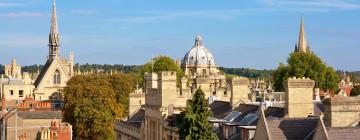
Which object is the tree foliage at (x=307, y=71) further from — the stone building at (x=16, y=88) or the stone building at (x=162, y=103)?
the stone building at (x=16, y=88)

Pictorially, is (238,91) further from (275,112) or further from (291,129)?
(291,129)

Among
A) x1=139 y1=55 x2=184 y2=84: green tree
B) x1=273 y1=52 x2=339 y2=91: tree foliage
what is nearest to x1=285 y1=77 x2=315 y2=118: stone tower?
x1=273 y1=52 x2=339 y2=91: tree foliage

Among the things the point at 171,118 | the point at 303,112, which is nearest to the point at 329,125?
the point at 303,112

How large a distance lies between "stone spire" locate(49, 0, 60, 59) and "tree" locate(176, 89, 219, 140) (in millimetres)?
119019

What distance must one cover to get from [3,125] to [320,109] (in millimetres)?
25103

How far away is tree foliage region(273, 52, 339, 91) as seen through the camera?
108750 mm

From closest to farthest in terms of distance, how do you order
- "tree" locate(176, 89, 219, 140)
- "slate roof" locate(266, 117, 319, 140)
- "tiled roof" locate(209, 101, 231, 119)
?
"slate roof" locate(266, 117, 319, 140), "tree" locate(176, 89, 219, 140), "tiled roof" locate(209, 101, 231, 119)

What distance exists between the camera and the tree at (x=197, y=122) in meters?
38.0

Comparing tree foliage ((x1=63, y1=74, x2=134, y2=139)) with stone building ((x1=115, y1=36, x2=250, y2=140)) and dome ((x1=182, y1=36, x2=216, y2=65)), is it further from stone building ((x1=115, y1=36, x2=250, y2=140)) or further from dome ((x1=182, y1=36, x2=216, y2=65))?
dome ((x1=182, y1=36, x2=216, y2=65))

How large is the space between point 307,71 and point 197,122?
73711 mm

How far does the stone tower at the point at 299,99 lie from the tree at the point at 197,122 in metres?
4.38

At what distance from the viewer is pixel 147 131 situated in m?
57.5

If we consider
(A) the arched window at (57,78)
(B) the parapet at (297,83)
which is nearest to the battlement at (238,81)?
(B) the parapet at (297,83)

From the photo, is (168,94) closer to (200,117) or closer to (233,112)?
(233,112)
